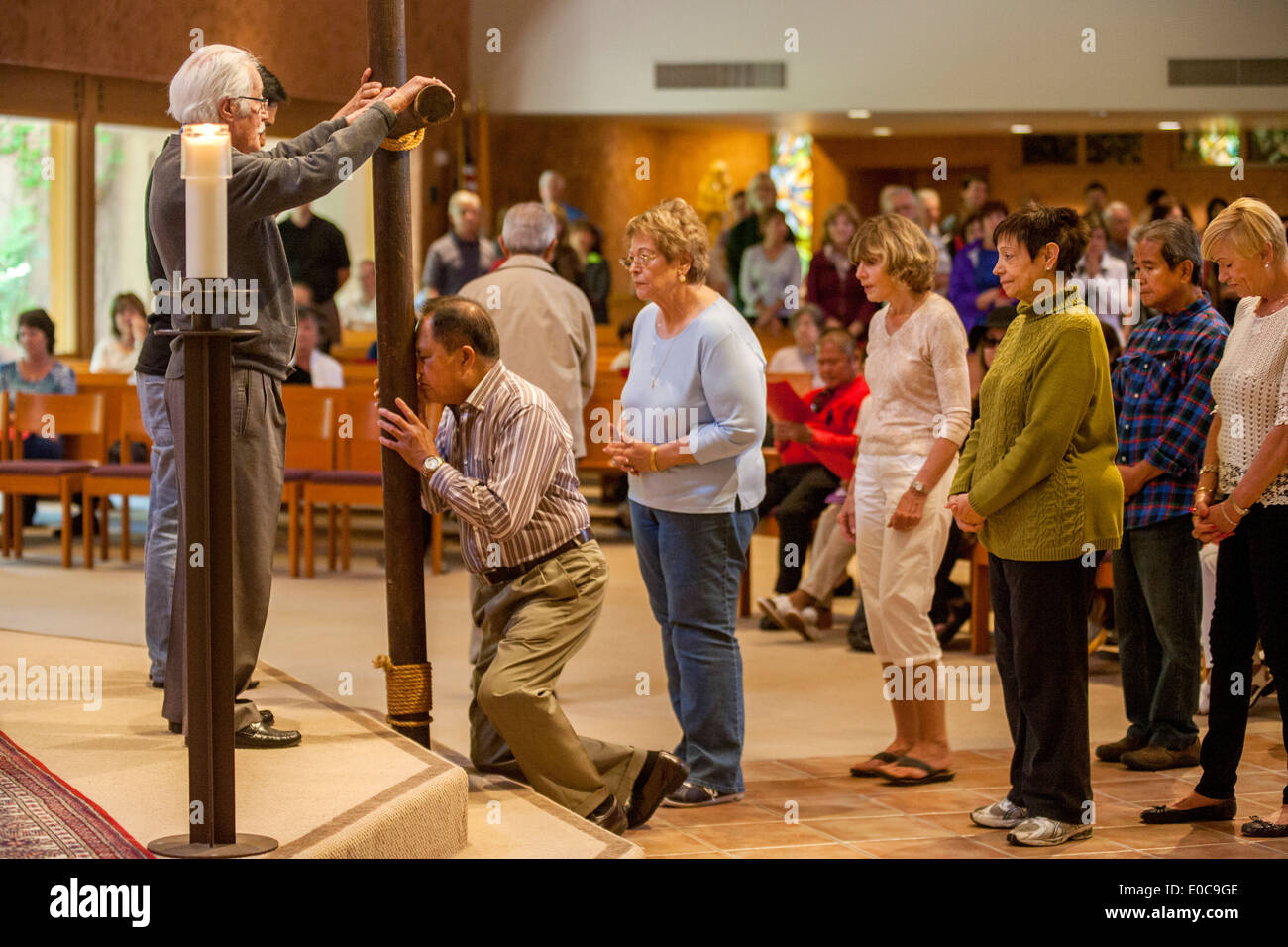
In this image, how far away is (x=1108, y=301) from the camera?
333 inches

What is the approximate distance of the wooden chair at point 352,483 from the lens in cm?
722

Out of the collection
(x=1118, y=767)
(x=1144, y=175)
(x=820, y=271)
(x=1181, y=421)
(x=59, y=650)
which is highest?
(x=1144, y=175)

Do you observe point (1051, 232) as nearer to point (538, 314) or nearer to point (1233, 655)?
point (1233, 655)

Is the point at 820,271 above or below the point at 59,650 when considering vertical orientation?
above

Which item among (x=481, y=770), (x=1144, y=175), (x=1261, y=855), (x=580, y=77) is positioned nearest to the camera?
(x=1261, y=855)

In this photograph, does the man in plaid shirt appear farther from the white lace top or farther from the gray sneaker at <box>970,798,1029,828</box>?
the gray sneaker at <box>970,798,1029,828</box>

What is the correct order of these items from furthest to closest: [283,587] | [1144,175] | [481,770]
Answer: [1144,175] < [283,587] < [481,770]

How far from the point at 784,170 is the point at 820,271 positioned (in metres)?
7.17

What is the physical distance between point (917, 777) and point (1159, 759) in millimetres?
656

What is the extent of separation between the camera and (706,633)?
390 centimetres

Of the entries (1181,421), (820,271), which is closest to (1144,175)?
(820,271)

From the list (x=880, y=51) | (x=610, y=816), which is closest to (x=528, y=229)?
(x=610, y=816)

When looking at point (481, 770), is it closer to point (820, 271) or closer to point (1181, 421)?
point (1181, 421)

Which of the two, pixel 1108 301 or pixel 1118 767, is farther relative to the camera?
pixel 1108 301
